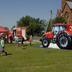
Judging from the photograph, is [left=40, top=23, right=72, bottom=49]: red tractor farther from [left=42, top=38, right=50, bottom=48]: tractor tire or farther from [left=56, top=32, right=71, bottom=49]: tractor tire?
[left=42, top=38, right=50, bottom=48]: tractor tire

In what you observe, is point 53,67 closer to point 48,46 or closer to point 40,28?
point 48,46

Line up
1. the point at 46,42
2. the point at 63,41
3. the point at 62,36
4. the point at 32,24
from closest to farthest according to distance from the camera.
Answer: the point at 62,36, the point at 63,41, the point at 46,42, the point at 32,24

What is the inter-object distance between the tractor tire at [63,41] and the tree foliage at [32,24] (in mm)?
66336

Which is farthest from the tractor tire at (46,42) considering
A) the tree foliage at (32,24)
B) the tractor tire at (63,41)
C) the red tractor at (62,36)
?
the tree foliage at (32,24)

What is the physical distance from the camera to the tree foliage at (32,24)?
100 meters

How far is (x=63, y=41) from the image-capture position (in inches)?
1254

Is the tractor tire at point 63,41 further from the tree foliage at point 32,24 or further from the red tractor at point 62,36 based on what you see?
the tree foliage at point 32,24

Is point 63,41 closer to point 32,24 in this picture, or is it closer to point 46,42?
point 46,42

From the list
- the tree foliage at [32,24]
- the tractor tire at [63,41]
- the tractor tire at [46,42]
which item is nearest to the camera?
the tractor tire at [63,41]

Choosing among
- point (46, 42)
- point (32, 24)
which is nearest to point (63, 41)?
point (46, 42)

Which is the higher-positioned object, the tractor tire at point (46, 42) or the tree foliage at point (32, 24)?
the tree foliage at point (32, 24)

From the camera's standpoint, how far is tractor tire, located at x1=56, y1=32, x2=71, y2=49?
102 ft

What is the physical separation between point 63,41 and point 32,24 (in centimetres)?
7093

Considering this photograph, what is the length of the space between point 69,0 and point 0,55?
10110cm
